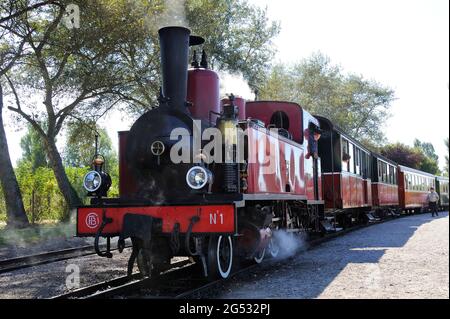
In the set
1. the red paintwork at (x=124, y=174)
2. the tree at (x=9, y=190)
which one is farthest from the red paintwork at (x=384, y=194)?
the red paintwork at (x=124, y=174)

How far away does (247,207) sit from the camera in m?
7.38

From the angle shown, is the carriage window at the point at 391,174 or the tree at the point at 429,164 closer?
the carriage window at the point at 391,174

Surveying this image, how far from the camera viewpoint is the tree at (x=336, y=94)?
125ft

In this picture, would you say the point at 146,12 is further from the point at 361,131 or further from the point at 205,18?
the point at 361,131

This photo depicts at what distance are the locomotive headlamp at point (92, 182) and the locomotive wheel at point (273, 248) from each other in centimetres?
336

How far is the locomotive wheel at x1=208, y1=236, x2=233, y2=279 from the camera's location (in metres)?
6.50

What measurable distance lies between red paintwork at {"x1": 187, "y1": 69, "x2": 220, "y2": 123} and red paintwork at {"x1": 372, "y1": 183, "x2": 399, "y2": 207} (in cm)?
1352

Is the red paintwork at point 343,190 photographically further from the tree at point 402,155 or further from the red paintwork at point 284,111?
the tree at point 402,155

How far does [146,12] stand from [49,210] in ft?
32.6

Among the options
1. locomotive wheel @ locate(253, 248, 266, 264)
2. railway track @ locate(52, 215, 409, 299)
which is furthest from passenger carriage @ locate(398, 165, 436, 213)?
railway track @ locate(52, 215, 409, 299)

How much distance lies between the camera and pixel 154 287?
21.7 feet

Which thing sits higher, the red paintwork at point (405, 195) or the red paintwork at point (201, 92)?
the red paintwork at point (201, 92)

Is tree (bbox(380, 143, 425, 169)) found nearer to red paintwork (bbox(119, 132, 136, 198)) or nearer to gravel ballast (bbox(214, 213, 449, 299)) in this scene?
gravel ballast (bbox(214, 213, 449, 299))

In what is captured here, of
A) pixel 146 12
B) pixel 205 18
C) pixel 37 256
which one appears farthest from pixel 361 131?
pixel 37 256
